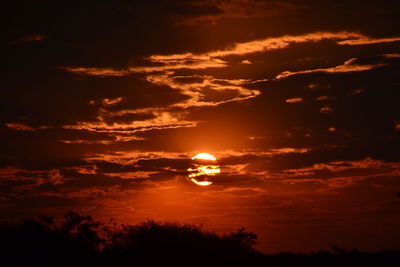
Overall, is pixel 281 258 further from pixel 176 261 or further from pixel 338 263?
pixel 176 261

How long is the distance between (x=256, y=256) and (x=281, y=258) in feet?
40.2

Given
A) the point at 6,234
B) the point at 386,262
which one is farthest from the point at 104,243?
the point at 386,262

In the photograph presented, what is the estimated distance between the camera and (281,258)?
2709 inches

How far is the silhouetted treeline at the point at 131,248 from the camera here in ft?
164

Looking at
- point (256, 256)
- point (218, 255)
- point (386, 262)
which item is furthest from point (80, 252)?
point (386, 262)

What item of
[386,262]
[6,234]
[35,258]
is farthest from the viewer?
[386,262]

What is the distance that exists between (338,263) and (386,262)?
4.50 metres

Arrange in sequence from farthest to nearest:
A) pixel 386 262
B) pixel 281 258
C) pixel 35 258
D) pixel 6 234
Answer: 1. pixel 281 258
2. pixel 386 262
3. pixel 6 234
4. pixel 35 258

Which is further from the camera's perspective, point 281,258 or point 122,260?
point 281,258

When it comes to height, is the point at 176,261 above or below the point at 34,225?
below

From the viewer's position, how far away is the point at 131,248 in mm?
54406

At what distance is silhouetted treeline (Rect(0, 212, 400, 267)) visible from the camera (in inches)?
1969

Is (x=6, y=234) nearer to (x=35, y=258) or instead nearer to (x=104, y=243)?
(x=35, y=258)

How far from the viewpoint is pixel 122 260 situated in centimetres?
5119
